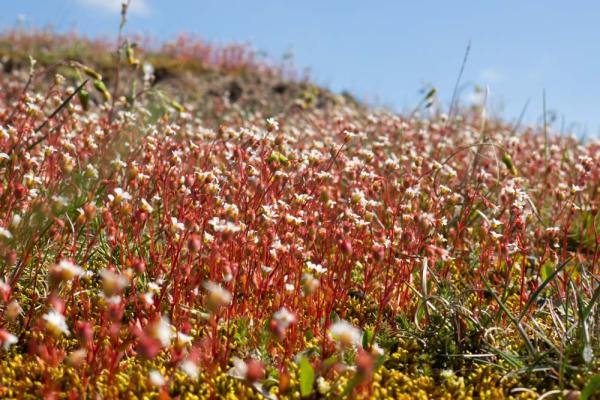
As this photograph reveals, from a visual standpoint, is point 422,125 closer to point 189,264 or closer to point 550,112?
point 550,112

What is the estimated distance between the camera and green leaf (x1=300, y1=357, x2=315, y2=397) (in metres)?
2.14

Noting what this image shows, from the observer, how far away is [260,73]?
14984 millimetres

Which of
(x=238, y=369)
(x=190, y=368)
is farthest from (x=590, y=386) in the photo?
(x=190, y=368)

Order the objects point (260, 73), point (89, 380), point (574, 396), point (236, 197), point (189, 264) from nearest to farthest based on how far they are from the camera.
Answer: point (574, 396) < point (89, 380) < point (189, 264) < point (236, 197) < point (260, 73)

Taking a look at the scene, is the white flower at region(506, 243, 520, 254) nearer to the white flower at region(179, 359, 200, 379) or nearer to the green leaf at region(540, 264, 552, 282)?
the green leaf at region(540, 264, 552, 282)

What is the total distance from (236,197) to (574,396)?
1803mm

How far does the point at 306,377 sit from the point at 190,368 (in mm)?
379

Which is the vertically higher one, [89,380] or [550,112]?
[550,112]

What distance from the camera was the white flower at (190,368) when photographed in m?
2.11

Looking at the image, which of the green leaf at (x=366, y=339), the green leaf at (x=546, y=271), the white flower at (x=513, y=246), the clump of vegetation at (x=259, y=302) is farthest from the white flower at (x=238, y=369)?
the green leaf at (x=546, y=271)

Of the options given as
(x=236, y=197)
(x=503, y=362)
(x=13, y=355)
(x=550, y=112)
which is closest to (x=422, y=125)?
(x=550, y=112)

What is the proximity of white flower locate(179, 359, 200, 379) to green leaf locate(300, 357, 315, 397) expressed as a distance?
13.9 inches

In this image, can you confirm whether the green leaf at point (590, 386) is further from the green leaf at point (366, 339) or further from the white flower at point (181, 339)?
the white flower at point (181, 339)

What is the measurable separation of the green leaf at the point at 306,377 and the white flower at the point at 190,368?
0.35m
